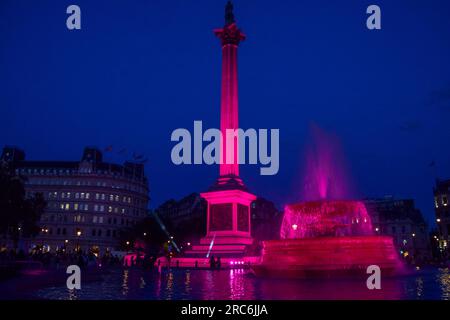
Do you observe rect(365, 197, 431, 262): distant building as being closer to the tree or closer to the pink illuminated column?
the pink illuminated column

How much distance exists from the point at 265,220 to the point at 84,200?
44694 millimetres

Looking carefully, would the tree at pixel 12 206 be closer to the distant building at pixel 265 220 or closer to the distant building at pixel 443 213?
the distant building at pixel 265 220

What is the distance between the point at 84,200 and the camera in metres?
99.1

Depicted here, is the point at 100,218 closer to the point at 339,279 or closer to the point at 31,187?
the point at 31,187

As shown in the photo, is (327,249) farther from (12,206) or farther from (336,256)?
(12,206)

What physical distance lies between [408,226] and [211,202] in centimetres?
7052

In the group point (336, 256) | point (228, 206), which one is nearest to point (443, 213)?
point (228, 206)

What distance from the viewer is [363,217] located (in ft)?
70.3

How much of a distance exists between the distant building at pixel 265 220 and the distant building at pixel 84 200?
30499mm

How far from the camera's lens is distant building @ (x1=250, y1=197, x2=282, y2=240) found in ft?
293

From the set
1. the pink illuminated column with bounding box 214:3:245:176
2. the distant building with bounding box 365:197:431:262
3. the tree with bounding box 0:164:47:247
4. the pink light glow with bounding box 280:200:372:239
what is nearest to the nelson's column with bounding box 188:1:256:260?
the pink illuminated column with bounding box 214:3:245:176

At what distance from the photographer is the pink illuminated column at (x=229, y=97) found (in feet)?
142
